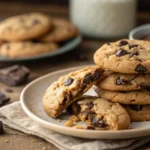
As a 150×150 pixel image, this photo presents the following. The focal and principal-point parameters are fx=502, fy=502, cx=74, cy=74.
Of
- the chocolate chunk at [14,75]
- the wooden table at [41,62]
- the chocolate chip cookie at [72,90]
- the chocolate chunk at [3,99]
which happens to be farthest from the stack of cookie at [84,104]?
the chocolate chunk at [14,75]

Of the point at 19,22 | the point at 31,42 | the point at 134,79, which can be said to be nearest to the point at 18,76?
the point at 31,42

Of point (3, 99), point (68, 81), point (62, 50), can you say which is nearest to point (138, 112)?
point (68, 81)

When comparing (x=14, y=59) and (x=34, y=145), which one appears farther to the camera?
(x=14, y=59)

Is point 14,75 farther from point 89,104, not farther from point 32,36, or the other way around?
point 89,104

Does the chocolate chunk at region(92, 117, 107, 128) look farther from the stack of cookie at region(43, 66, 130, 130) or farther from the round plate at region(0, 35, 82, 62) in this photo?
the round plate at region(0, 35, 82, 62)

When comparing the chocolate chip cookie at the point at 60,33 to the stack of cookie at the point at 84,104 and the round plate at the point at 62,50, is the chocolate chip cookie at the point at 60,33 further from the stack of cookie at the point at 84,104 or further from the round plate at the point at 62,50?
the stack of cookie at the point at 84,104

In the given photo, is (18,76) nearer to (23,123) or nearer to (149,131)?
Answer: (23,123)

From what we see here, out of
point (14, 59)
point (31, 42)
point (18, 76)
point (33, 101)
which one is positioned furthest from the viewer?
point (31, 42)

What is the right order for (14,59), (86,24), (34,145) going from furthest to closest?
(86,24) < (14,59) < (34,145)
